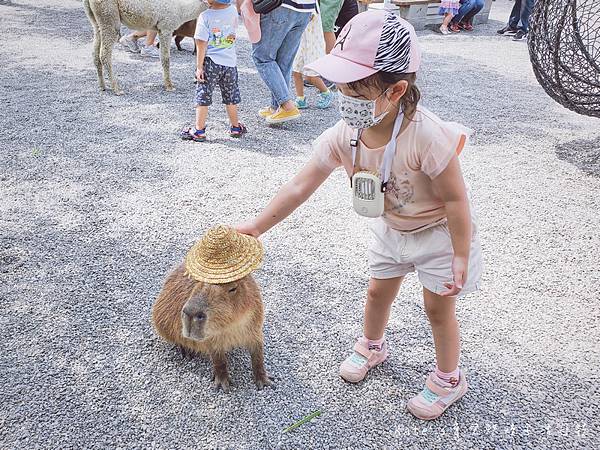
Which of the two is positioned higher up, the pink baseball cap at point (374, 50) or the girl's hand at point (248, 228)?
the pink baseball cap at point (374, 50)

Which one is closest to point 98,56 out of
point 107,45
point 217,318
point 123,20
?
A: point 107,45

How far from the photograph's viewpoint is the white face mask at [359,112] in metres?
1.54

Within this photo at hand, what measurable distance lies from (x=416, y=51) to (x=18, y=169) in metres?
3.31

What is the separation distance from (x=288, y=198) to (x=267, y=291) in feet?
3.28

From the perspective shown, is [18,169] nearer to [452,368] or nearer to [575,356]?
[452,368]

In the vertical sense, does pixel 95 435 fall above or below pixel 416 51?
below

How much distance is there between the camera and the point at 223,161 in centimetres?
407

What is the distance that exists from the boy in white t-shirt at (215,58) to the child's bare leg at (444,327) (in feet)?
9.82

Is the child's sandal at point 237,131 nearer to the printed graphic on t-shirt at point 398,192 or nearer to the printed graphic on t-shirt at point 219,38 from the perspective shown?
the printed graphic on t-shirt at point 219,38

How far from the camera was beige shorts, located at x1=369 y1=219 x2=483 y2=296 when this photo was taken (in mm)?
1715

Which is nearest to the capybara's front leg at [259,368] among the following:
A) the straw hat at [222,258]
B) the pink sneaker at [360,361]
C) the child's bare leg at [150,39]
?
the pink sneaker at [360,361]

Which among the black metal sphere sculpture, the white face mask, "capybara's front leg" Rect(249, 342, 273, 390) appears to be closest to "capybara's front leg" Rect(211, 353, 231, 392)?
"capybara's front leg" Rect(249, 342, 273, 390)

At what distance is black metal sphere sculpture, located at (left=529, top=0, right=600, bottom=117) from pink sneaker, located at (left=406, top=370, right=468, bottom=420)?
3.05 meters

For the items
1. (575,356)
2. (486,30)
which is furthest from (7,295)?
(486,30)
